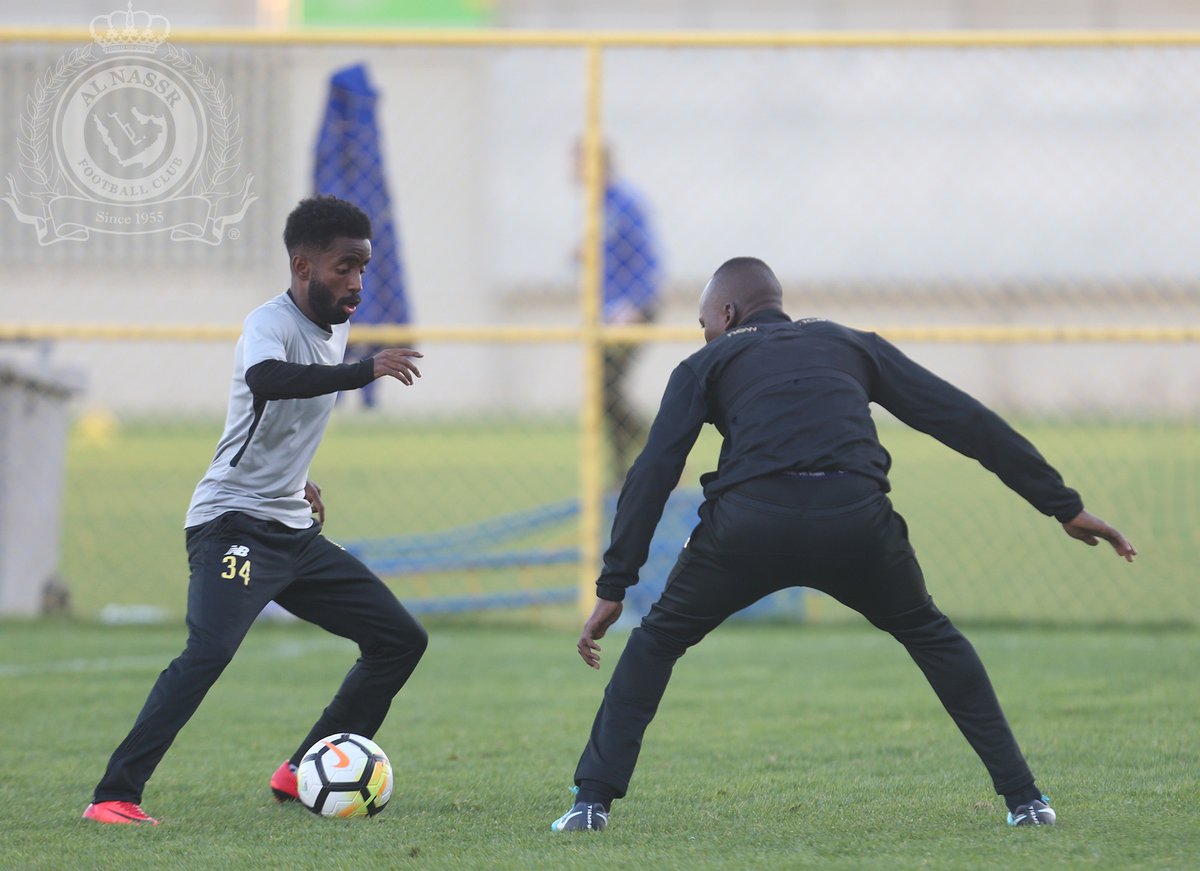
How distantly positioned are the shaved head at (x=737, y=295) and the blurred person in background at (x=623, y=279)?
4.59m

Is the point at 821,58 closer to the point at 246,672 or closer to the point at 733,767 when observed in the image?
the point at 246,672

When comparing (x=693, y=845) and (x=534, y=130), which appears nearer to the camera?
(x=693, y=845)

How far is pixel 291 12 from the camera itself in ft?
91.1

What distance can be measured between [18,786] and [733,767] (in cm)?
215

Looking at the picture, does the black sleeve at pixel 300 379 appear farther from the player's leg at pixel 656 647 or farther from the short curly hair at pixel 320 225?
the player's leg at pixel 656 647

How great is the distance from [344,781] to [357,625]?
0.47m

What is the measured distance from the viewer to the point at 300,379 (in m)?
3.81

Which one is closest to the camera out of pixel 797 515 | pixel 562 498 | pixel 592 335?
pixel 797 515

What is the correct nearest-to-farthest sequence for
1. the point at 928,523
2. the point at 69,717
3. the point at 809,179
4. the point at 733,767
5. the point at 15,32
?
the point at 733,767, the point at 69,717, the point at 15,32, the point at 928,523, the point at 809,179

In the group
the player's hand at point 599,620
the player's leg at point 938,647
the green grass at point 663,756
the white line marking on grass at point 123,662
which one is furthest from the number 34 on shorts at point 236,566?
the white line marking on grass at point 123,662

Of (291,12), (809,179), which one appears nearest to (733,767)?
(809,179)

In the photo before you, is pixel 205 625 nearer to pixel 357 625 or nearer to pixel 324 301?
pixel 357 625

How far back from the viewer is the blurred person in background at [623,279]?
8.79 m

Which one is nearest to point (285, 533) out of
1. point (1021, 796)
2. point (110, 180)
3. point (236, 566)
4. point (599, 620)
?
point (236, 566)
